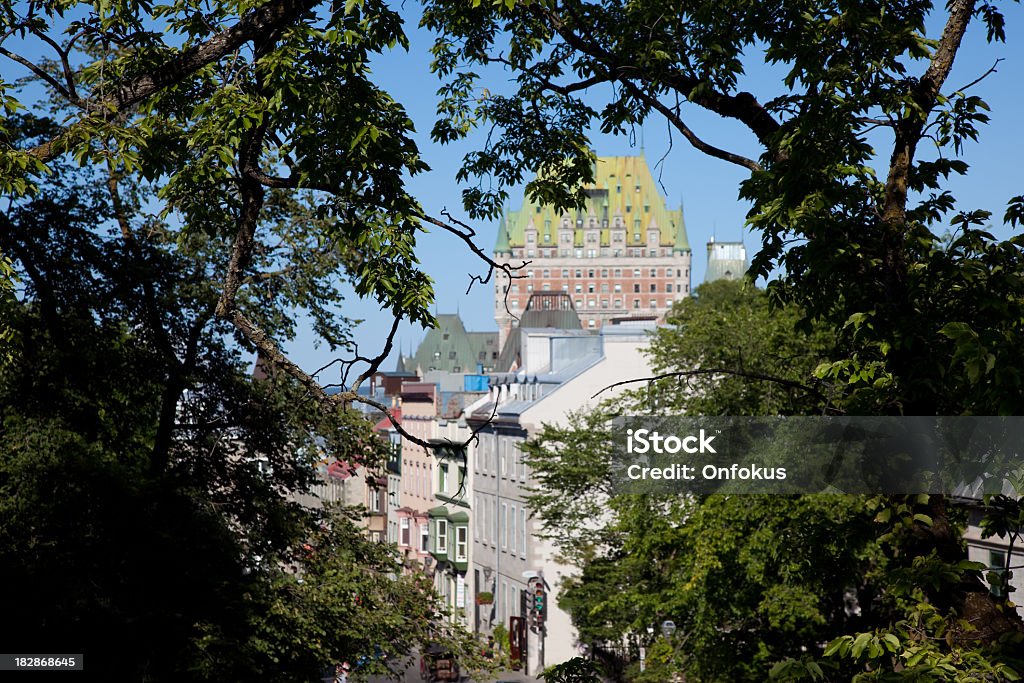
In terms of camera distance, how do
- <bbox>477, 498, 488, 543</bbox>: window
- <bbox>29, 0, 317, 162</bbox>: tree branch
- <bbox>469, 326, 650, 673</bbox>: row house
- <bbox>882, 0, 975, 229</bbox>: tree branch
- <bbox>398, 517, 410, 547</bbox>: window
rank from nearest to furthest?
<bbox>29, 0, 317, 162</bbox>: tree branch, <bbox>882, 0, 975, 229</bbox>: tree branch, <bbox>469, 326, 650, 673</bbox>: row house, <bbox>477, 498, 488, 543</bbox>: window, <bbox>398, 517, 410, 547</bbox>: window

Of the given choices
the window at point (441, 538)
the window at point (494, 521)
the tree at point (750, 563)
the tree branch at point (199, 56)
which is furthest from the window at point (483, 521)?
the tree branch at point (199, 56)

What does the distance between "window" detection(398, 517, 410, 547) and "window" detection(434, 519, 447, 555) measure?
10.5 meters

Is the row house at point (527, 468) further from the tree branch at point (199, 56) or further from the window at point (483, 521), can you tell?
the tree branch at point (199, 56)

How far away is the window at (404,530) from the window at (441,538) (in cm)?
1047

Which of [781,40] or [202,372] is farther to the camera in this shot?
[202,372]

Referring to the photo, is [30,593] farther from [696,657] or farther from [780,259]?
[696,657]

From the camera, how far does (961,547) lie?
271 inches

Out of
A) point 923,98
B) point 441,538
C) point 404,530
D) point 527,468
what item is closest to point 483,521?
point 441,538

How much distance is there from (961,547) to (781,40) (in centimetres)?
358

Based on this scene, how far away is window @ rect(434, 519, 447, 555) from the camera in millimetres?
68875

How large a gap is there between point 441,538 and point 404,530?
11.8m

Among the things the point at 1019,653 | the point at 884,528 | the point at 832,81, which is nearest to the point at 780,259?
the point at 832,81

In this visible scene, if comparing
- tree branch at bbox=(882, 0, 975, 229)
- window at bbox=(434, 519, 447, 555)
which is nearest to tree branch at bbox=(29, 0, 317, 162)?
tree branch at bbox=(882, 0, 975, 229)

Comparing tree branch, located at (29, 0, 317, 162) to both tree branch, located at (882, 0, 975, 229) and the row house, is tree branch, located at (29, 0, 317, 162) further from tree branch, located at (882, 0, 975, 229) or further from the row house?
the row house
